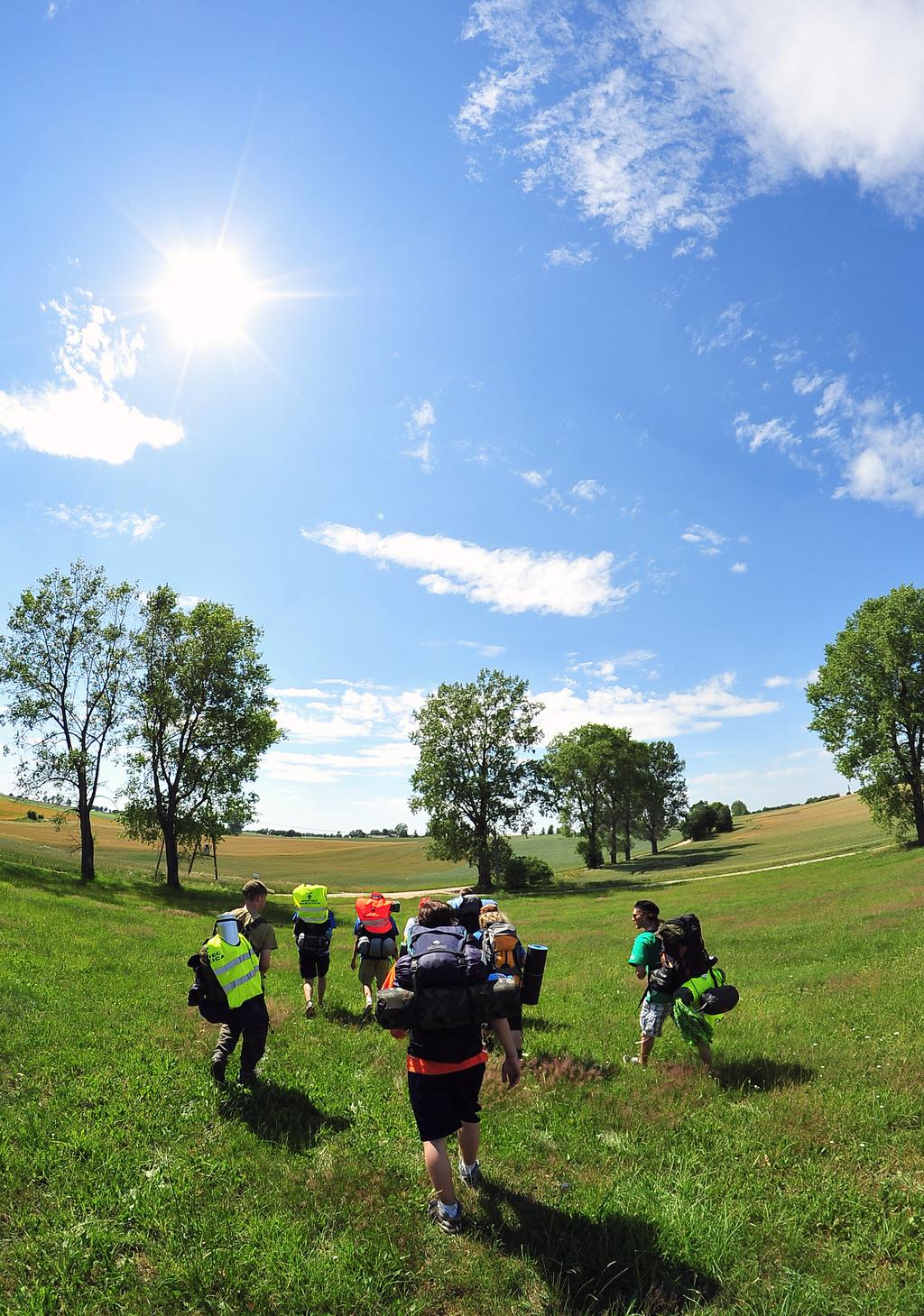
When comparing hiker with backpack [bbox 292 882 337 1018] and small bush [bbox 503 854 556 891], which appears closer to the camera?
hiker with backpack [bbox 292 882 337 1018]

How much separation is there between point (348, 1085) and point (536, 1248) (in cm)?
373

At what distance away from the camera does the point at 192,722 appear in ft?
117

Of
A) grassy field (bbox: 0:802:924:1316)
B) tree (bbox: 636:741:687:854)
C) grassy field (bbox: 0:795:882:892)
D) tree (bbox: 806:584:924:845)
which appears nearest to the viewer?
grassy field (bbox: 0:802:924:1316)

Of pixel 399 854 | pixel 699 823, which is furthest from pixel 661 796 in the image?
pixel 399 854

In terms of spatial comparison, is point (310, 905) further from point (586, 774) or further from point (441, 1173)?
point (586, 774)

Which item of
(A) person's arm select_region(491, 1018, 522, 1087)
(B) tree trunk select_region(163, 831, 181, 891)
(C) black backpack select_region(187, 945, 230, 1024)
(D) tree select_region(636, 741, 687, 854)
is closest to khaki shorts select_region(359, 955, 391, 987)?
(C) black backpack select_region(187, 945, 230, 1024)

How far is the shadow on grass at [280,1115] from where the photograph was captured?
6129mm

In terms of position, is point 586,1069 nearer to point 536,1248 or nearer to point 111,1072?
point 536,1248

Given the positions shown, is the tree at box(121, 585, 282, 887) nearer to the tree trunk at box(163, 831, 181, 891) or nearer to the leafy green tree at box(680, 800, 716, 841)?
the tree trunk at box(163, 831, 181, 891)

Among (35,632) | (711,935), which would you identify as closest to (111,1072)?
(711,935)

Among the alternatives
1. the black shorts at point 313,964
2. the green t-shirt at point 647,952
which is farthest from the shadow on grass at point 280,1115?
the green t-shirt at point 647,952

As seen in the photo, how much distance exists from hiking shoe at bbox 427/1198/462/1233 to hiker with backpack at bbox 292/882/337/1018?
→ 624 centimetres

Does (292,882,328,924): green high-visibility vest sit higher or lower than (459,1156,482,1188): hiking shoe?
higher

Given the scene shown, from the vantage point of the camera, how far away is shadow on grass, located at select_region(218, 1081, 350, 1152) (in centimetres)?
613
